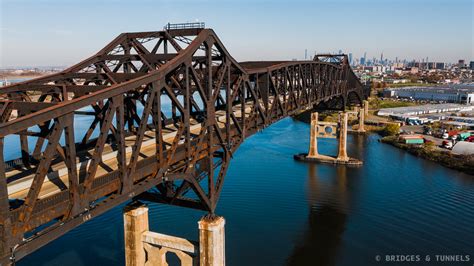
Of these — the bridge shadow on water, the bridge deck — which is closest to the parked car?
the bridge shadow on water

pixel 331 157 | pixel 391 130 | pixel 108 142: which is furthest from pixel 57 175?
pixel 391 130

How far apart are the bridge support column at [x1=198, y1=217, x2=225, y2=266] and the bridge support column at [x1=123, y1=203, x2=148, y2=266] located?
389 centimetres

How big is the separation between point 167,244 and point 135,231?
220 centimetres

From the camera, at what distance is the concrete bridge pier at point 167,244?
2277 cm

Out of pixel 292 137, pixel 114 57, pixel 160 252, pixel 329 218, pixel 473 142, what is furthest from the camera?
pixel 292 137

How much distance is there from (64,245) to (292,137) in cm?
5818

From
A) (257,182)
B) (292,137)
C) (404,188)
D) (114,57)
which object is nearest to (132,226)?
(114,57)

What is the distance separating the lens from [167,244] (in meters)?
23.6

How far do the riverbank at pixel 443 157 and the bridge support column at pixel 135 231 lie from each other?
51392 millimetres

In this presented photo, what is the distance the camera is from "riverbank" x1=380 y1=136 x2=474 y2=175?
2338 inches

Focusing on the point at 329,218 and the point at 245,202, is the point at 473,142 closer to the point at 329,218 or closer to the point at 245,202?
the point at 329,218

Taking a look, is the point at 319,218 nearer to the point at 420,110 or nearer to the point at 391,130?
the point at 391,130

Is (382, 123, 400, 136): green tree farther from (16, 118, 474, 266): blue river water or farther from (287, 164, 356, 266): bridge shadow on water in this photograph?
(287, 164, 356, 266): bridge shadow on water

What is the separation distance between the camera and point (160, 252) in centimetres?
2406
